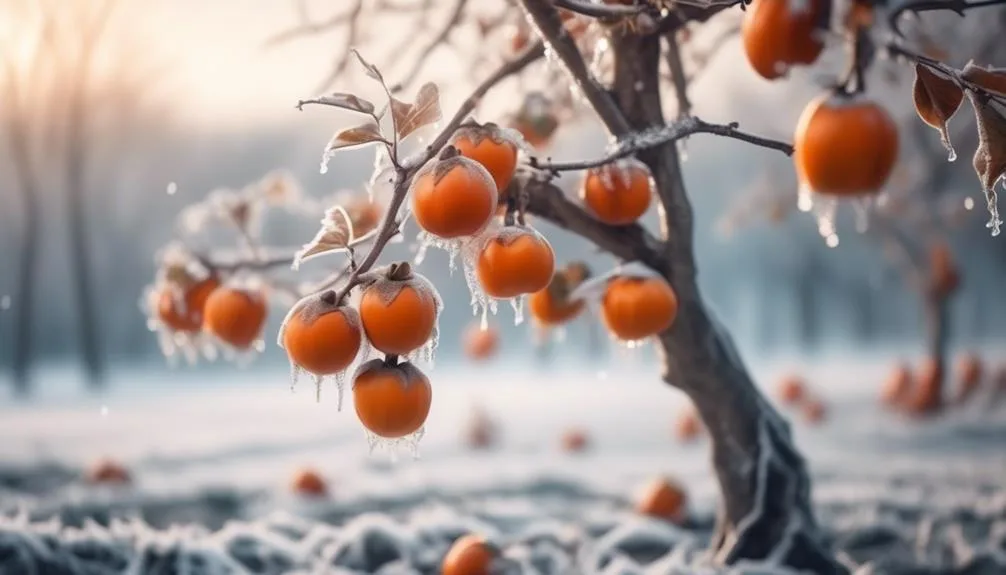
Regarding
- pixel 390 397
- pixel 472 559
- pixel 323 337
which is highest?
pixel 323 337

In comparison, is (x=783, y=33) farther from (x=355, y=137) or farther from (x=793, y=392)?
(x=793, y=392)

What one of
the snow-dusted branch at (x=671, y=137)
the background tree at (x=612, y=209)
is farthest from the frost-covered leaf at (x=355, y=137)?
the snow-dusted branch at (x=671, y=137)

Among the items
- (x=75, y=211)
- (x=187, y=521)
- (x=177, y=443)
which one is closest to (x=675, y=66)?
(x=187, y=521)

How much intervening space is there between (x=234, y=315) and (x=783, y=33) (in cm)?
184

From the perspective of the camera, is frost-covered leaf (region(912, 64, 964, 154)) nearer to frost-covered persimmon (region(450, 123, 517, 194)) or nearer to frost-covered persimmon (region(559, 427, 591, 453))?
frost-covered persimmon (region(450, 123, 517, 194))

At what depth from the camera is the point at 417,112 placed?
161 centimetres

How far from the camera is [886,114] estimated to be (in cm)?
146

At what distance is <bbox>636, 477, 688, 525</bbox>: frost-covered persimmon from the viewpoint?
3.86 m

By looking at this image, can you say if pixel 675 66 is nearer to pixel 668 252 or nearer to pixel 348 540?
pixel 668 252

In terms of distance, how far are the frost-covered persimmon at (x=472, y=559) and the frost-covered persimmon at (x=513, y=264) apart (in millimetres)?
1211

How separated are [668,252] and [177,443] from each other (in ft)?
21.2

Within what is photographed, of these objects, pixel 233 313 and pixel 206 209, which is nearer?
pixel 233 313

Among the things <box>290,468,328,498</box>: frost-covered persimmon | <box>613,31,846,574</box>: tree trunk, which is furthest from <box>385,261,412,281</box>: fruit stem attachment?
<box>290,468,328,498</box>: frost-covered persimmon

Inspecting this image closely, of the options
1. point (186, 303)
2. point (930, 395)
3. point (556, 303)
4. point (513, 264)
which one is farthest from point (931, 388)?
point (513, 264)
